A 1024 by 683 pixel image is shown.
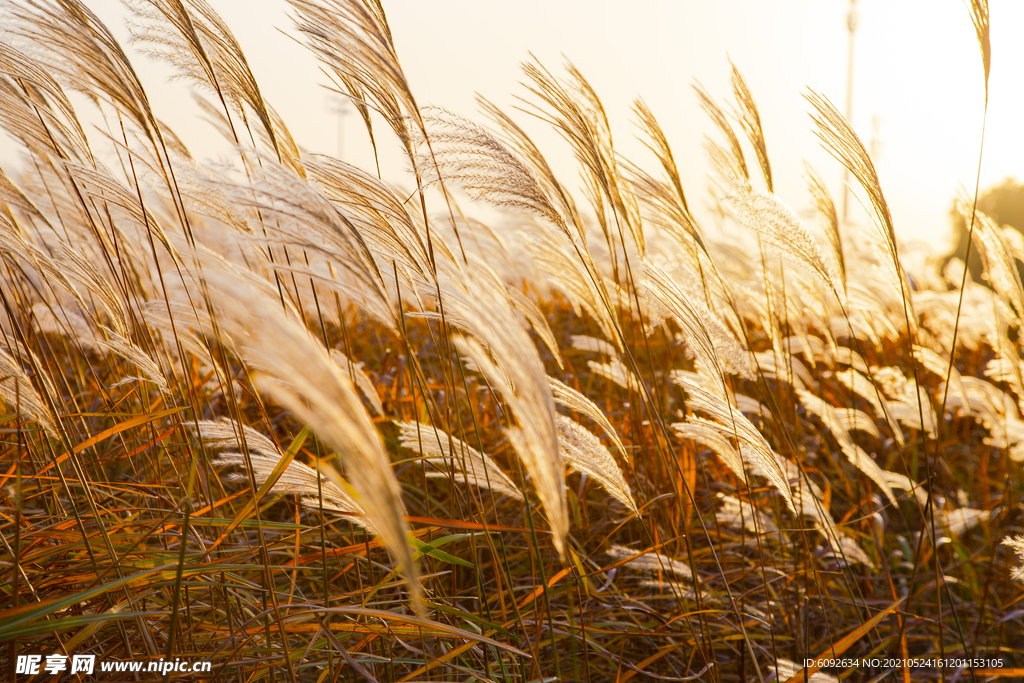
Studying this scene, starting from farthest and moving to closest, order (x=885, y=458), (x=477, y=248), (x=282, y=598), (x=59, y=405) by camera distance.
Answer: (x=885, y=458) → (x=477, y=248) → (x=59, y=405) → (x=282, y=598)

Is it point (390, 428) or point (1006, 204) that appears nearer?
point (390, 428)

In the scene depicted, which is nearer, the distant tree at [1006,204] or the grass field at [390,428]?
the grass field at [390,428]

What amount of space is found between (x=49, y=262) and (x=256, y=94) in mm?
629

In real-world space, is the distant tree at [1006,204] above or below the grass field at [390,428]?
above

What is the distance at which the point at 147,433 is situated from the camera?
6.75 ft

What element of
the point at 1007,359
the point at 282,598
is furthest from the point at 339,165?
the point at 1007,359

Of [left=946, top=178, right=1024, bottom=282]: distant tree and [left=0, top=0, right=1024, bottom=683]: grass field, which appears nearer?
[left=0, top=0, right=1024, bottom=683]: grass field

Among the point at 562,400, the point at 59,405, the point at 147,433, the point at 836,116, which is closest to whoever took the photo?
the point at 562,400

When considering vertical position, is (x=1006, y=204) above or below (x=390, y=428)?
above

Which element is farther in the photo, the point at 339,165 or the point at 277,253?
the point at 277,253

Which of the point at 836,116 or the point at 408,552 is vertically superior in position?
the point at 836,116

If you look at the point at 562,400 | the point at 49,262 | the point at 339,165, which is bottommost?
the point at 562,400

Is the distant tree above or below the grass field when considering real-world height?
above

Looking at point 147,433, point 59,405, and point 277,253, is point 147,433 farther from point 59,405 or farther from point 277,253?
point 277,253
